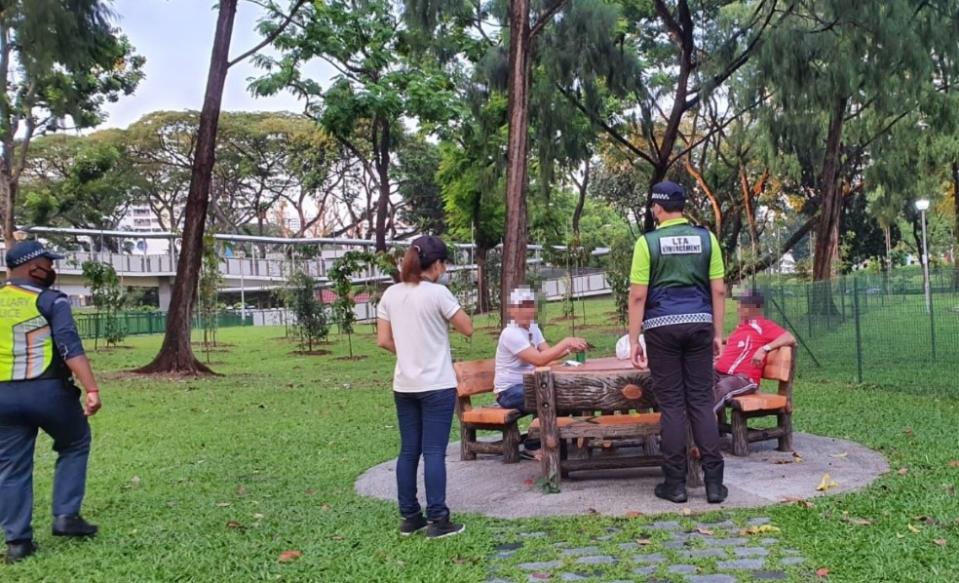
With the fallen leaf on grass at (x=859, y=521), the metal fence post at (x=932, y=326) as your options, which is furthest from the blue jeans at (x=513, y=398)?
the metal fence post at (x=932, y=326)

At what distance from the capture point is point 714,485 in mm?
5203

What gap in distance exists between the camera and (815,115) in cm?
2052

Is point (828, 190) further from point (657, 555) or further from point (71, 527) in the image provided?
point (71, 527)

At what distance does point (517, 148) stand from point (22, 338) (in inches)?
371

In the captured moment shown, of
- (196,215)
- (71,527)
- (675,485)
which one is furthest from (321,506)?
(196,215)

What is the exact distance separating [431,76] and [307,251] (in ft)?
26.3

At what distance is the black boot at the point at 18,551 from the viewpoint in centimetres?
467

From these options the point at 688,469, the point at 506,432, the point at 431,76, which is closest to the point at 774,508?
the point at 688,469

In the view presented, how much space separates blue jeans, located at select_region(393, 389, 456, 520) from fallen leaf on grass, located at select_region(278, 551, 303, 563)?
62cm

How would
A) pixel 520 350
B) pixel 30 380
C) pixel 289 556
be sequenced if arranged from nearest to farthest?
1. pixel 289 556
2. pixel 30 380
3. pixel 520 350

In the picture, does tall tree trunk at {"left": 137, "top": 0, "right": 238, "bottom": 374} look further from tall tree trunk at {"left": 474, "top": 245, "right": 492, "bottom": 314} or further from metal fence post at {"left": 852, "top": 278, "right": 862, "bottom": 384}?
tall tree trunk at {"left": 474, "top": 245, "right": 492, "bottom": 314}

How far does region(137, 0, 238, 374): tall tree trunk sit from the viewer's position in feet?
49.6

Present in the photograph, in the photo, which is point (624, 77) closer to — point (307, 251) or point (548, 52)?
point (548, 52)

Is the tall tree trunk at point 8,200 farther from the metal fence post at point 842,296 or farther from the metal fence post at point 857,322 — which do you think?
the metal fence post at point 857,322
